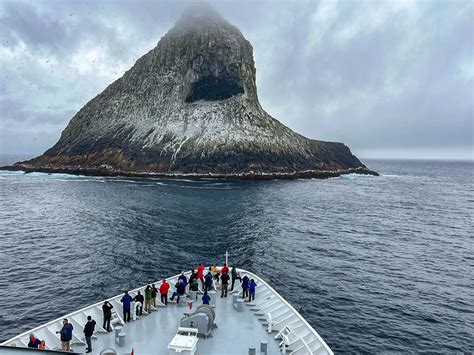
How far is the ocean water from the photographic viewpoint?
25688mm

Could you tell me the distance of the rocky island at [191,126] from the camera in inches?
4902

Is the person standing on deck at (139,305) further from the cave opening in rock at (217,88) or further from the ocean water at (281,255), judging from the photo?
the cave opening in rock at (217,88)

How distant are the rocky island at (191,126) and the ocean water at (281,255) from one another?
45561mm

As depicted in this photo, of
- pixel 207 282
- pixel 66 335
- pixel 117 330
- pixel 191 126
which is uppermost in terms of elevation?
pixel 191 126

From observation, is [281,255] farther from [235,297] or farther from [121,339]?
[121,339]

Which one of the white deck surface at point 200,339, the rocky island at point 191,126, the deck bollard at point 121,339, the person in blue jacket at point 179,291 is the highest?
the rocky island at point 191,126

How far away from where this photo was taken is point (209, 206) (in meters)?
67.7

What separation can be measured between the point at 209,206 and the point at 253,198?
14.7 meters

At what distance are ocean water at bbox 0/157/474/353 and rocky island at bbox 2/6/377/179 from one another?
1794 inches

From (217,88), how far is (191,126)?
2303cm

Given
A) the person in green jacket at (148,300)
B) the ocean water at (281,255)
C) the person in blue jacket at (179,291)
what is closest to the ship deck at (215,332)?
the person in green jacket at (148,300)

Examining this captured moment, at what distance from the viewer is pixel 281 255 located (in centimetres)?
4034

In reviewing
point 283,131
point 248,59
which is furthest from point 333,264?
point 248,59

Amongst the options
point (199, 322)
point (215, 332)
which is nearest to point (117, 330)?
point (199, 322)
